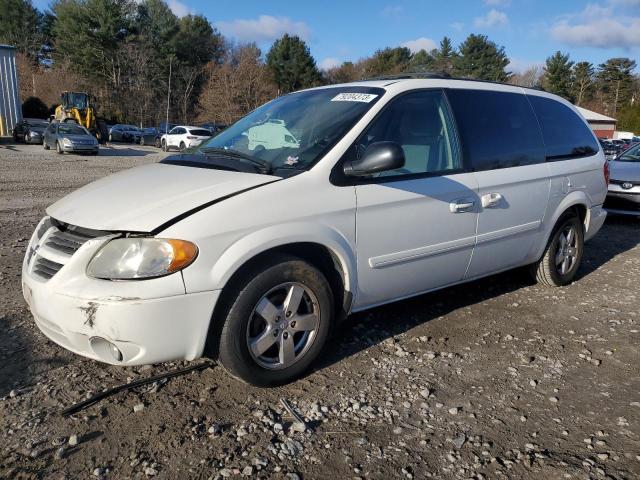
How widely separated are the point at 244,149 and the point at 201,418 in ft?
5.79

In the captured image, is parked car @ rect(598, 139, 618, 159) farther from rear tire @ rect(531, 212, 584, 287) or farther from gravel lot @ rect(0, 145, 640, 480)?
gravel lot @ rect(0, 145, 640, 480)

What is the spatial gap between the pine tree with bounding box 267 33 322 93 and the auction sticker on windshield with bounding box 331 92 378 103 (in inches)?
2448

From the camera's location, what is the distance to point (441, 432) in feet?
8.94

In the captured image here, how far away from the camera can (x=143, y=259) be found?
2.59 metres

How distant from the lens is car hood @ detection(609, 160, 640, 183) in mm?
8539

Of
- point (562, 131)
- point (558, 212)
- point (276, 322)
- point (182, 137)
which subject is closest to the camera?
point (276, 322)

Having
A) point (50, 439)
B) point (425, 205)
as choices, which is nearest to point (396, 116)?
point (425, 205)

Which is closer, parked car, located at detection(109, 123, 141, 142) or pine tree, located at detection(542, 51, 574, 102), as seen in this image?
parked car, located at detection(109, 123, 141, 142)

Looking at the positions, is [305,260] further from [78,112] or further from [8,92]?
[8,92]

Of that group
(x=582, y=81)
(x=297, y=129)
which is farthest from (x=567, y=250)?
(x=582, y=81)

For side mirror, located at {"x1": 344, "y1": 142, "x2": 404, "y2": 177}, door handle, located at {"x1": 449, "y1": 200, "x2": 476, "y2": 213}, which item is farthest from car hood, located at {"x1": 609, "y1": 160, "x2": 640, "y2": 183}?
side mirror, located at {"x1": 344, "y1": 142, "x2": 404, "y2": 177}

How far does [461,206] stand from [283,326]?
1588 mm

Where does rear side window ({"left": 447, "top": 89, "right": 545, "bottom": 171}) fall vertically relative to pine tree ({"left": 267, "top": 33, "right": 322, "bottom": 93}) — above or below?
below

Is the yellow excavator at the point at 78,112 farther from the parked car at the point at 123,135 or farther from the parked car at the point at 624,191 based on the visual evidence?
the parked car at the point at 624,191
